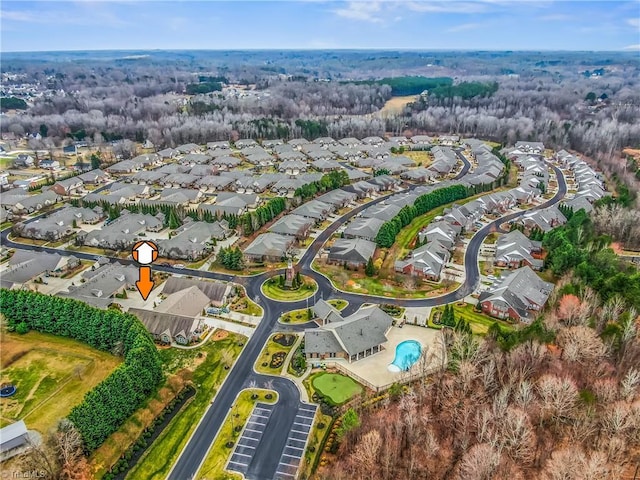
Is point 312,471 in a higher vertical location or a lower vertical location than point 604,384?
lower

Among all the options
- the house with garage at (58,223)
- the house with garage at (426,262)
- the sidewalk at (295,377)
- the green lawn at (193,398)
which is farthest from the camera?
the house with garage at (58,223)

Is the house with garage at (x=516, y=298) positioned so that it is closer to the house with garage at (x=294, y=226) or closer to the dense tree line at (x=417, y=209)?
the dense tree line at (x=417, y=209)

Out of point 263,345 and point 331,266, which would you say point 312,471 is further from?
point 331,266

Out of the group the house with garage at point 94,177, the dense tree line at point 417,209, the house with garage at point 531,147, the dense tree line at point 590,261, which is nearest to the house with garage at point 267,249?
the dense tree line at point 417,209

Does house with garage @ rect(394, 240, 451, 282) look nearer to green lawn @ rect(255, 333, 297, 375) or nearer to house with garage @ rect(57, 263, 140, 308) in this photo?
green lawn @ rect(255, 333, 297, 375)

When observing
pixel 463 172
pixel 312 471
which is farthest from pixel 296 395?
pixel 463 172
